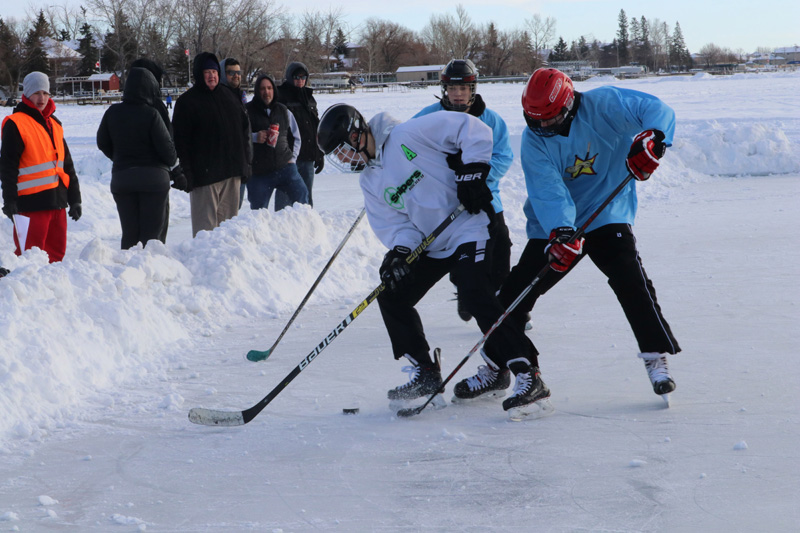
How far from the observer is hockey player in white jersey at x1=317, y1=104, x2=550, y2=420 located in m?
3.10

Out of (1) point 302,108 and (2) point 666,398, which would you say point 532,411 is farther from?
(1) point 302,108

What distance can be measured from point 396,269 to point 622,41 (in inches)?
4124

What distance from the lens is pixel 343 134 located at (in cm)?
309

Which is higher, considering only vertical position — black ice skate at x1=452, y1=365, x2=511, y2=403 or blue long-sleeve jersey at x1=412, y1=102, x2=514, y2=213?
blue long-sleeve jersey at x1=412, y1=102, x2=514, y2=213

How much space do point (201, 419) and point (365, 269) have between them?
291 centimetres

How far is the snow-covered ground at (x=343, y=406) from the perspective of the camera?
2393 mm

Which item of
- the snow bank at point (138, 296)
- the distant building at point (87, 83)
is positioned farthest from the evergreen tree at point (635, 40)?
the snow bank at point (138, 296)

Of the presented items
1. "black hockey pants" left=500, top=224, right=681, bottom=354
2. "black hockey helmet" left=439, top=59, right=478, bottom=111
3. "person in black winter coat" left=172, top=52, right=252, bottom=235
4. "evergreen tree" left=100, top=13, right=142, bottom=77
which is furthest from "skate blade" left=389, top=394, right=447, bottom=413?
"evergreen tree" left=100, top=13, right=142, bottom=77

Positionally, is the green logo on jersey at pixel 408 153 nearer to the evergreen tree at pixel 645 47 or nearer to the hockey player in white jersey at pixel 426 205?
the hockey player in white jersey at pixel 426 205

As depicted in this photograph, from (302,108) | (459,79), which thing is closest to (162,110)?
(302,108)

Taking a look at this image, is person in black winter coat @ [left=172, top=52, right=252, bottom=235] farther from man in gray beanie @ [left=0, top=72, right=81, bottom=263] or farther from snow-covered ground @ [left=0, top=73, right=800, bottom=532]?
man in gray beanie @ [left=0, top=72, right=81, bottom=263]

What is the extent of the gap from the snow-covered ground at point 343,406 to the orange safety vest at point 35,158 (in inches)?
31.8

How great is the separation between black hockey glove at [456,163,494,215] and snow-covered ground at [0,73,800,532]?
34.8 inches

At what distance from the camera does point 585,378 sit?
11.8ft
